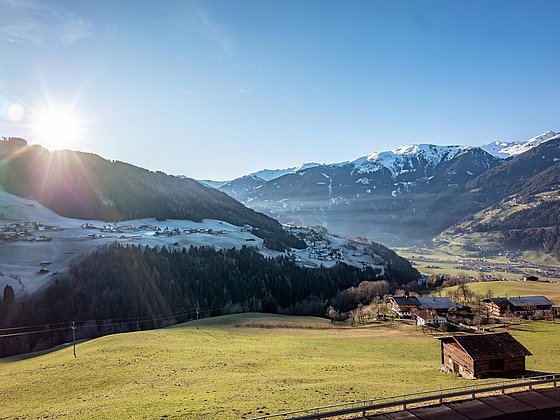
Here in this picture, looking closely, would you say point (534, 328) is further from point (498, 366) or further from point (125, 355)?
point (125, 355)

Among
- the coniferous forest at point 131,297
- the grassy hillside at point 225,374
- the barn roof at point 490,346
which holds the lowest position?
the coniferous forest at point 131,297

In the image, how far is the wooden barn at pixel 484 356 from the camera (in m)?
49.3

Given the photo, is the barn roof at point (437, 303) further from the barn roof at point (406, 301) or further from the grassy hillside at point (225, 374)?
the grassy hillside at point (225, 374)

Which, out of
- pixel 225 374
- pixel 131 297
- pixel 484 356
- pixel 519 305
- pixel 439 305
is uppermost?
pixel 484 356

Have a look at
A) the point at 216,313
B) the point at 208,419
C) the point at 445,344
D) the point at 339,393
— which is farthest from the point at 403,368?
the point at 216,313

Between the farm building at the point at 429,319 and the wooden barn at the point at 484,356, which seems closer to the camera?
the wooden barn at the point at 484,356

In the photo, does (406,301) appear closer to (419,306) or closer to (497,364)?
(419,306)

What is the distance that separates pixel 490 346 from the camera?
51406 millimetres

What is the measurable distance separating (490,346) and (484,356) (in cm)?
271

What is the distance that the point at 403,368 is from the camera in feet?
172

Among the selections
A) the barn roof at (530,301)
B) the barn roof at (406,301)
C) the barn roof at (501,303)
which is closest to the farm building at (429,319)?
the barn roof at (406,301)

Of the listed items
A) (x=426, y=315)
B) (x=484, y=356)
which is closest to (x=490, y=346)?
(x=484, y=356)

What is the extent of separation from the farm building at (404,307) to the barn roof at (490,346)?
61.8 metres

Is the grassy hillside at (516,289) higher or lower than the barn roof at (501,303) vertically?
lower
